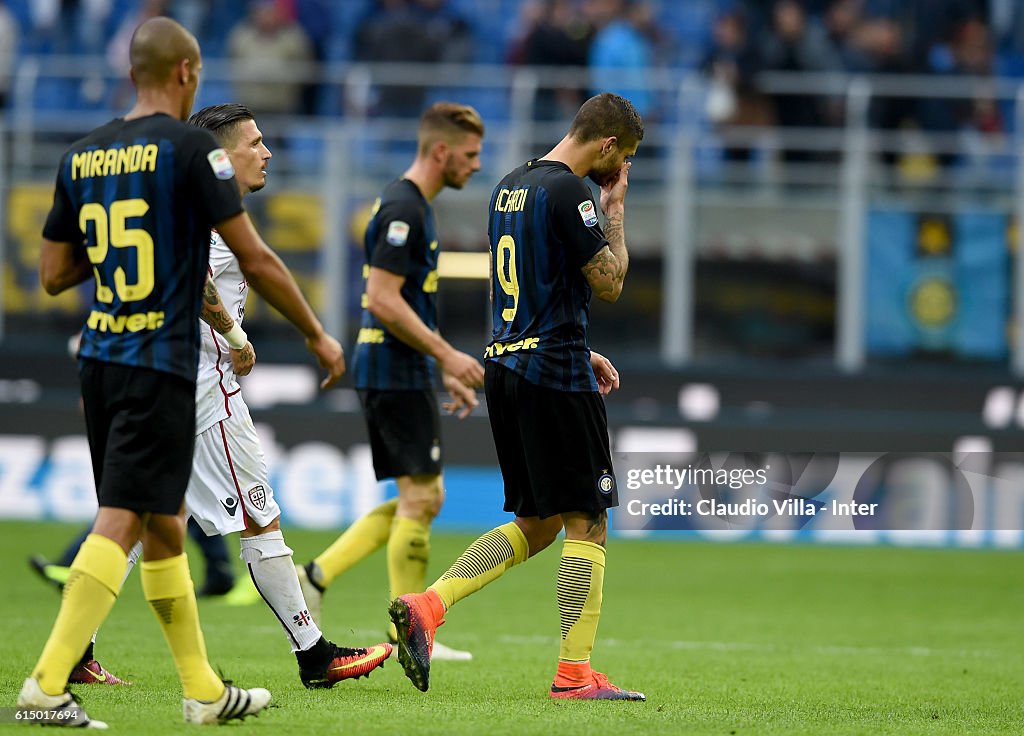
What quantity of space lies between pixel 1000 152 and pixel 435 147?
27.1 feet

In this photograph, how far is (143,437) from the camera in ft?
15.9

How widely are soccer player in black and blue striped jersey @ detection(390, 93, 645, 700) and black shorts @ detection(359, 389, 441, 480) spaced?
5.07 feet

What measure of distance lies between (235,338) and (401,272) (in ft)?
4.94

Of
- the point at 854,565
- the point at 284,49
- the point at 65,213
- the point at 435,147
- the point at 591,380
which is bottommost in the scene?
the point at 854,565

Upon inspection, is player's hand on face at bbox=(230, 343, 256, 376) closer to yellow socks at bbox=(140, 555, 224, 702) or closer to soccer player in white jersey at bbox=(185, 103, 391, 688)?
soccer player in white jersey at bbox=(185, 103, 391, 688)

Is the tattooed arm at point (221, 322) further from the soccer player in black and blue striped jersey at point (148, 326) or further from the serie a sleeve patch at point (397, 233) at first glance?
the serie a sleeve patch at point (397, 233)

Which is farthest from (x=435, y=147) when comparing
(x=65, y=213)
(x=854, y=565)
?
(x=854, y=565)

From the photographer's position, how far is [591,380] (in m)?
6.12

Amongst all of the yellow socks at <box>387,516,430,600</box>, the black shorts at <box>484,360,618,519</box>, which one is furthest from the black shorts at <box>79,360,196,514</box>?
the yellow socks at <box>387,516,430,600</box>

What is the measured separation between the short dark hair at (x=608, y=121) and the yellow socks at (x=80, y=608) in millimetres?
2466

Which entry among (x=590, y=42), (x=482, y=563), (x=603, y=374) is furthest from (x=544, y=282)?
(x=590, y=42)

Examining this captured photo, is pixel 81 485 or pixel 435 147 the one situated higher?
pixel 435 147

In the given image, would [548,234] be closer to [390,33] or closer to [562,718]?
[562,718]

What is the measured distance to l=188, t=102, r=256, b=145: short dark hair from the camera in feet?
20.2
